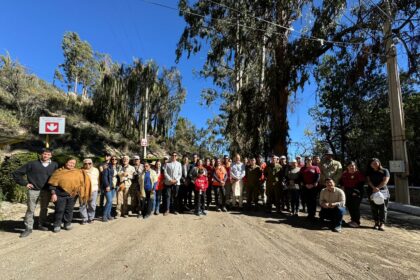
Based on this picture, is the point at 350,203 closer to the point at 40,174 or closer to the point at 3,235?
the point at 40,174

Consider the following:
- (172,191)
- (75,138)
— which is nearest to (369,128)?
(172,191)

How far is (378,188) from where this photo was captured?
6488mm

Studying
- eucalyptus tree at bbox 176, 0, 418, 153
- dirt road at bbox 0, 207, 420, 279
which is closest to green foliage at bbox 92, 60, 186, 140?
eucalyptus tree at bbox 176, 0, 418, 153

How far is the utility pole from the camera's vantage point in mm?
9125

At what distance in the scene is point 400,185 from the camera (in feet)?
30.2

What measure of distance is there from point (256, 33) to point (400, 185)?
7.60m

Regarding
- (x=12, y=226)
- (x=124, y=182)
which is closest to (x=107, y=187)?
(x=124, y=182)

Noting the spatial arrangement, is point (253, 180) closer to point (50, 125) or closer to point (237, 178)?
point (237, 178)

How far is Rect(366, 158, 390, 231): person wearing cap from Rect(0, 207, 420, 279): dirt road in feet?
0.87

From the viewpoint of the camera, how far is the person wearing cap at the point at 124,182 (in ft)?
24.4

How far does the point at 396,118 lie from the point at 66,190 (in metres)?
9.72

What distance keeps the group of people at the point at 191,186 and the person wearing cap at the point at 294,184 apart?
26 millimetres

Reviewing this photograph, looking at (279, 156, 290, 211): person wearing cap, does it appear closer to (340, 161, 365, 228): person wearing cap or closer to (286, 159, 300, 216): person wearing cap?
(286, 159, 300, 216): person wearing cap

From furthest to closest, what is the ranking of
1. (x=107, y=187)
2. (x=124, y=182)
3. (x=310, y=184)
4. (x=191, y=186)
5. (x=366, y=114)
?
(x=366, y=114), (x=191, y=186), (x=124, y=182), (x=310, y=184), (x=107, y=187)
